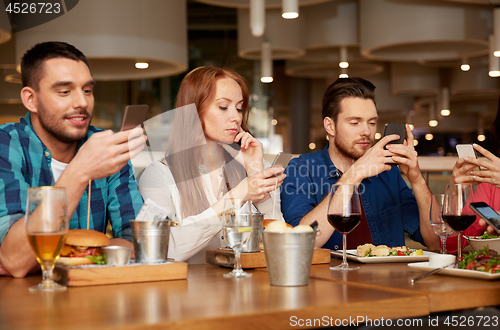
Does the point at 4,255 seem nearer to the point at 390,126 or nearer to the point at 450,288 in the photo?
the point at 450,288

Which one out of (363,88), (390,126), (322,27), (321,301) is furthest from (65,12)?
(321,301)

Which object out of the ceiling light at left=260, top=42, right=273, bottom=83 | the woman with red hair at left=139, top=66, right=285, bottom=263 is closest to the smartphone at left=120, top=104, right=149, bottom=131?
the woman with red hair at left=139, top=66, right=285, bottom=263

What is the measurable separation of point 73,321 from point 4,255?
57cm

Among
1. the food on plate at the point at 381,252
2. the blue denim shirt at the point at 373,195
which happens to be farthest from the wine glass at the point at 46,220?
the blue denim shirt at the point at 373,195

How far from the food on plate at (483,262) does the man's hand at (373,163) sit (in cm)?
78

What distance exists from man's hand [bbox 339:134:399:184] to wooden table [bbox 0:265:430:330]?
97cm

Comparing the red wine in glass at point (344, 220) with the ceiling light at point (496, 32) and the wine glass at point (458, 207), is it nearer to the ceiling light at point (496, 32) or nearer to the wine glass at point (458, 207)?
the wine glass at point (458, 207)

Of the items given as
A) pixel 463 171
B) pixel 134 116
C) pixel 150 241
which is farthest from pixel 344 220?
pixel 463 171

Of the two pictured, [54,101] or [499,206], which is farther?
[499,206]

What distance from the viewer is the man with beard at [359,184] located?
2383 mm

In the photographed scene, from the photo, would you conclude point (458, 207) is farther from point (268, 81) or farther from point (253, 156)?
point (268, 81)

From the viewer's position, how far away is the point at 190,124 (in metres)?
2.31

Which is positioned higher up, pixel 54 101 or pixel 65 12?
pixel 65 12

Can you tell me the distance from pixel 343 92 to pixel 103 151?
1.64m
